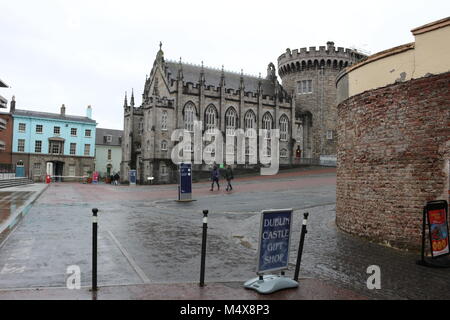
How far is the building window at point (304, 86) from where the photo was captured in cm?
5591

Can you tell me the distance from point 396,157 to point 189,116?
39751 millimetres

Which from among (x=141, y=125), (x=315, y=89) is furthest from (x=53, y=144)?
(x=315, y=89)

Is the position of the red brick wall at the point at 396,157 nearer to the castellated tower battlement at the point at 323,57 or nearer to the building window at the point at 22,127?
the castellated tower battlement at the point at 323,57

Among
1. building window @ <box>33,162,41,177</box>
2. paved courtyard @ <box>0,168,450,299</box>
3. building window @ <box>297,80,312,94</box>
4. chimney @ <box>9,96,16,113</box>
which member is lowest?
paved courtyard @ <box>0,168,450,299</box>

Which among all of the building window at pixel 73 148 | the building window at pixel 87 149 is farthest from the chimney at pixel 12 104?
the building window at pixel 87 149

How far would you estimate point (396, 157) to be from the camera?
8.93m

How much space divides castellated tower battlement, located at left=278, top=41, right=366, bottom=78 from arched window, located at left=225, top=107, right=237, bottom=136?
12219 mm

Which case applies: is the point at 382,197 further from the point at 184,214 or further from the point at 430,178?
the point at 184,214

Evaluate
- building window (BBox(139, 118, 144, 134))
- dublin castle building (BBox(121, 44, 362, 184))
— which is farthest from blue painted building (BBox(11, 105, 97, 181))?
building window (BBox(139, 118, 144, 134))

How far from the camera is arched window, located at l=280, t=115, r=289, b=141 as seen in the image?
5544 centimetres

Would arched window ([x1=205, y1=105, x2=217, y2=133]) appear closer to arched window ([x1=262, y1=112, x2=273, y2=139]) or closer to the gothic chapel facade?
the gothic chapel facade

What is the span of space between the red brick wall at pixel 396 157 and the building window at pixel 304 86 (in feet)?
153

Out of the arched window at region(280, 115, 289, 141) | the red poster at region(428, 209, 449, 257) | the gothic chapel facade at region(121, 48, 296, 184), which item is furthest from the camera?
the arched window at region(280, 115, 289, 141)

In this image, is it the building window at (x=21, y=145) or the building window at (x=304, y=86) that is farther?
the building window at (x=21, y=145)
